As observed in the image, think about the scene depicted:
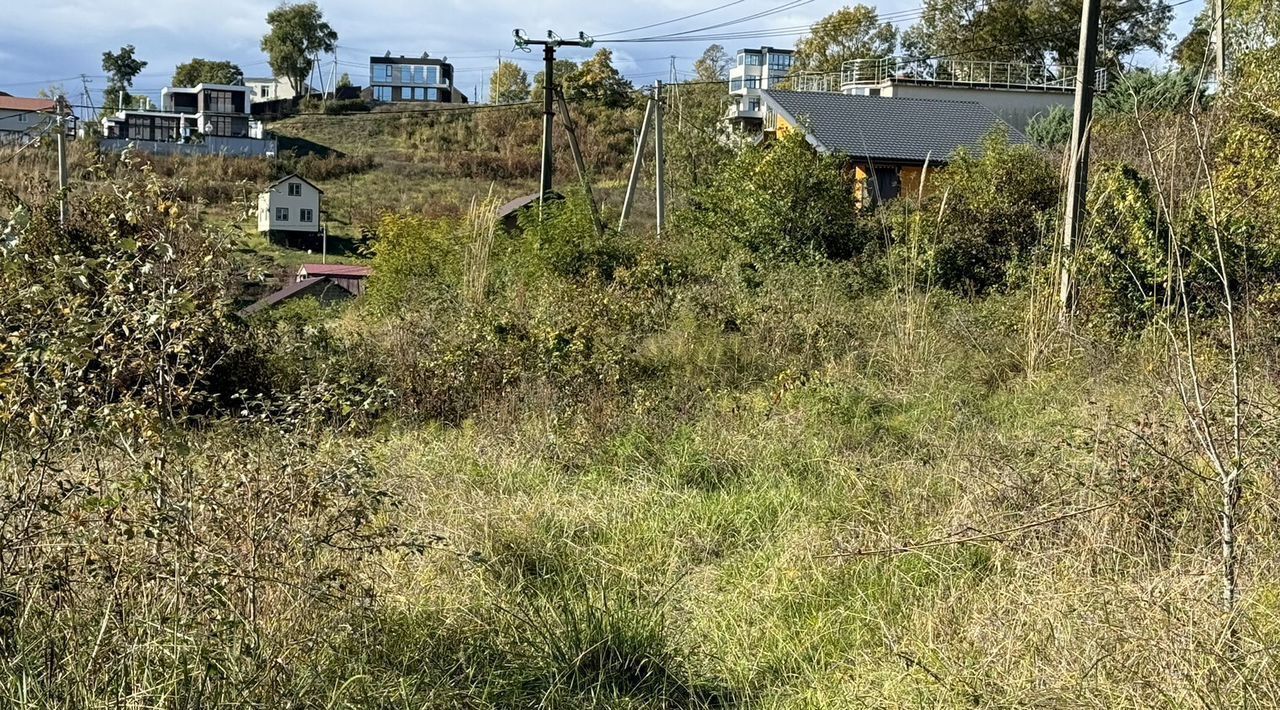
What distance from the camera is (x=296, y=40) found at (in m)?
70.6

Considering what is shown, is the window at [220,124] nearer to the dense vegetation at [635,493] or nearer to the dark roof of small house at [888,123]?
the dark roof of small house at [888,123]

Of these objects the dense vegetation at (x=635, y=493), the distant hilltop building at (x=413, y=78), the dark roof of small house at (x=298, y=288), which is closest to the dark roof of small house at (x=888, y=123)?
the dark roof of small house at (x=298, y=288)

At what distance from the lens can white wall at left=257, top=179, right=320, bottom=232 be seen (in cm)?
4009

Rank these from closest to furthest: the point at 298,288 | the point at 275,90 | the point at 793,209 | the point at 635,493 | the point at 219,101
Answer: the point at 635,493
the point at 793,209
the point at 298,288
the point at 219,101
the point at 275,90

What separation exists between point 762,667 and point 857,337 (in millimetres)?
6058

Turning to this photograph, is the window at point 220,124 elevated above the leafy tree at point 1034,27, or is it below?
below

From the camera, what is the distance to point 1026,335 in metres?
9.18

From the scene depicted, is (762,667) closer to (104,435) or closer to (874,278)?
(104,435)

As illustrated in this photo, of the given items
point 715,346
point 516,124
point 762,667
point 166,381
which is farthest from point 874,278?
point 516,124

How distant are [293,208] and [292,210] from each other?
0.29 feet

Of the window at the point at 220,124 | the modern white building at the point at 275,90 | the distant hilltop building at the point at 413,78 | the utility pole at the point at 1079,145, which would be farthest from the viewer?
the distant hilltop building at the point at 413,78

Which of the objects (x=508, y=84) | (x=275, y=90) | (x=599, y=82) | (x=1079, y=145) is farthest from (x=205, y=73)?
(x=1079, y=145)

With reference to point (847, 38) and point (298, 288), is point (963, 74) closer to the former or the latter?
point (847, 38)

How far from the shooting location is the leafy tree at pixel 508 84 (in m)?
64.8
